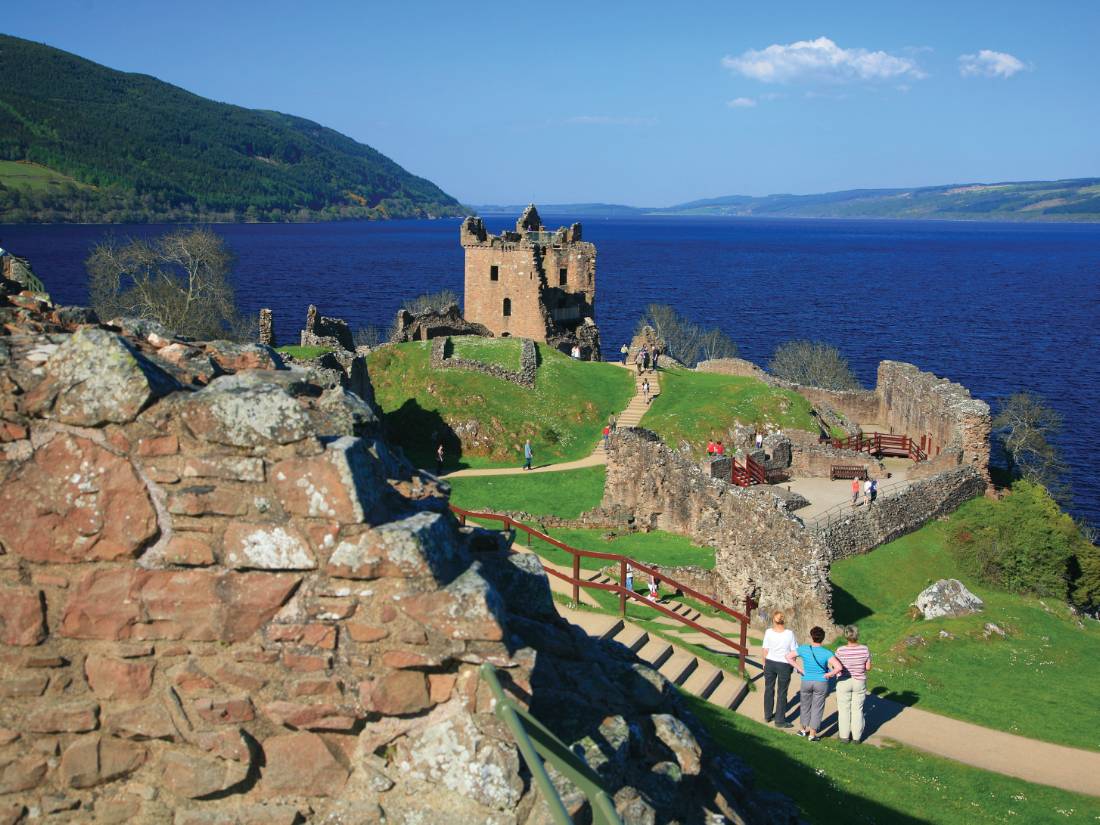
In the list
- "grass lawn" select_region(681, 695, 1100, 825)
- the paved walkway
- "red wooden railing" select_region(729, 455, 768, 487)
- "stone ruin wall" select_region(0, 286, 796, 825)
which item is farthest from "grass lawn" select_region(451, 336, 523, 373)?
"stone ruin wall" select_region(0, 286, 796, 825)

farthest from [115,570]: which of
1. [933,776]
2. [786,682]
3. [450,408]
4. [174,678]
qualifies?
[450,408]

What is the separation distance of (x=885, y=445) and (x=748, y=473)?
13715mm

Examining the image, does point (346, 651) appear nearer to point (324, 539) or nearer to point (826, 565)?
point (324, 539)

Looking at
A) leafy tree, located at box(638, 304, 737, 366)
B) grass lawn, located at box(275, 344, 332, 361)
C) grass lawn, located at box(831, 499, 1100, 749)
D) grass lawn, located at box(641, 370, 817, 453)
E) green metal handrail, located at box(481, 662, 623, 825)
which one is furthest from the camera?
leafy tree, located at box(638, 304, 737, 366)

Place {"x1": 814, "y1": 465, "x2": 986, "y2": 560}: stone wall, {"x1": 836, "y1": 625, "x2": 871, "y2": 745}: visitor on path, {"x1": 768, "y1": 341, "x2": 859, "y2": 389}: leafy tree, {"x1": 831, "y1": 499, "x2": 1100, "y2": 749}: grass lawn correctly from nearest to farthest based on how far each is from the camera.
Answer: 1. {"x1": 836, "y1": 625, "x2": 871, "y2": 745}: visitor on path
2. {"x1": 831, "y1": 499, "x2": 1100, "y2": 749}: grass lawn
3. {"x1": 814, "y1": 465, "x2": 986, "y2": 560}: stone wall
4. {"x1": 768, "y1": 341, "x2": 859, "y2": 389}: leafy tree

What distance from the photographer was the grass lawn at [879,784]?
40.4ft

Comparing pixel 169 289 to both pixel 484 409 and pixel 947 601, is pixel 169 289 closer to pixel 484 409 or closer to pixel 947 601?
pixel 484 409

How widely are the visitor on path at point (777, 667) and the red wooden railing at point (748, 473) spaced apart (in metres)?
22.0

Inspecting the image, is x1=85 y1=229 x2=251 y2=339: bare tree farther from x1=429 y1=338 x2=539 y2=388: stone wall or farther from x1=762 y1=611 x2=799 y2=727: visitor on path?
x1=762 y1=611 x2=799 y2=727: visitor on path

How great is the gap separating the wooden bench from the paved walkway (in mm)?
10073

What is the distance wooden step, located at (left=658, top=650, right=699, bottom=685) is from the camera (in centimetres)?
1684

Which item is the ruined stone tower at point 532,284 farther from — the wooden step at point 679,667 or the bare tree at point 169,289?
the wooden step at point 679,667

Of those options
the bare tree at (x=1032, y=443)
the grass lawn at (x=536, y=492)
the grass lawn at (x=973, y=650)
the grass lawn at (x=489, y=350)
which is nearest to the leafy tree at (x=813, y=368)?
the bare tree at (x=1032, y=443)

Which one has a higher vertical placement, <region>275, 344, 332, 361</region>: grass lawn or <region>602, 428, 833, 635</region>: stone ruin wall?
<region>275, 344, 332, 361</region>: grass lawn
